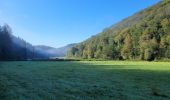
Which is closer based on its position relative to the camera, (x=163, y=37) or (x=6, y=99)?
(x=6, y=99)

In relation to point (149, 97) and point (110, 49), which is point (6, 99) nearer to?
point (149, 97)

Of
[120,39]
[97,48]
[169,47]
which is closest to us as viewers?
[169,47]

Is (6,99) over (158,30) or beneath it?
beneath

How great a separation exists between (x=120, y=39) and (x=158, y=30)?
29.2 m

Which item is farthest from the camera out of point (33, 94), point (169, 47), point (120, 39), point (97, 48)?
point (97, 48)

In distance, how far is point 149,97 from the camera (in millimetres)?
17125

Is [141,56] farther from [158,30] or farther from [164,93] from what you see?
[164,93]

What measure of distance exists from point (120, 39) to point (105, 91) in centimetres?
15454

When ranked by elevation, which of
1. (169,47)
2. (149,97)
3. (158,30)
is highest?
(158,30)

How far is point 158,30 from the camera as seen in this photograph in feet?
487

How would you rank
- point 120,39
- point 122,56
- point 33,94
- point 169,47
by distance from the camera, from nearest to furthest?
point 33,94
point 169,47
point 122,56
point 120,39

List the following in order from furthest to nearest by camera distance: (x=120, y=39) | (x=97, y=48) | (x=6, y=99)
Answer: (x=97, y=48)
(x=120, y=39)
(x=6, y=99)

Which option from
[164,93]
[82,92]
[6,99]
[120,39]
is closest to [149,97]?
[164,93]

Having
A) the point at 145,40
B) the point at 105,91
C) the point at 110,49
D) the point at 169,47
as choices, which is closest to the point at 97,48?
the point at 110,49
